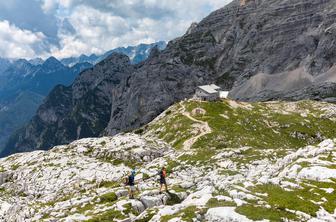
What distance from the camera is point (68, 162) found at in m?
88.6

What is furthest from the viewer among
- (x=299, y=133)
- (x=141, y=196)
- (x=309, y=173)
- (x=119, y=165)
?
(x=299, y=133)

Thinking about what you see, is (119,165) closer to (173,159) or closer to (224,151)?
(173,159)

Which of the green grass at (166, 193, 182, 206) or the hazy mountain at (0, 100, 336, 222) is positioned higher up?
the hazy mountain at (0, 100, 336, 222)

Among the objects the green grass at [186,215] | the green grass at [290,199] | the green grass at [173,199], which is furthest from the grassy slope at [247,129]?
the green grass at [186,215]

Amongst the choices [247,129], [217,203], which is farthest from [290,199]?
[247,129]

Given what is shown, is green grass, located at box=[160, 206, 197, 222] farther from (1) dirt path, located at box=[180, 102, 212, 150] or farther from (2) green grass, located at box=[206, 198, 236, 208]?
(1) dirt path, located at box=[180, 102, 212, 150]

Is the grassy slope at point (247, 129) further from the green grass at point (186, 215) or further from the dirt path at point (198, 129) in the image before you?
the green grass at point (186, 215)

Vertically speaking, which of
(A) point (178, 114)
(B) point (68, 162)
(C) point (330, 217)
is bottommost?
(C) point (330, 217)

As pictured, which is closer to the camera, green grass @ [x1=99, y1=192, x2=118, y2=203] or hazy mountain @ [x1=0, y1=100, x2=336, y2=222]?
hazy mountain @ [x1=0, y1=100, x2=336, y2=222]

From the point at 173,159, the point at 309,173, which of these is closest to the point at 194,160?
the point at 173,159

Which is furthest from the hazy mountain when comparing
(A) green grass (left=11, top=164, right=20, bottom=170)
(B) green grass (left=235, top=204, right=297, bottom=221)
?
(A) green grass (left=11, top=164, right=20, bottom=170)

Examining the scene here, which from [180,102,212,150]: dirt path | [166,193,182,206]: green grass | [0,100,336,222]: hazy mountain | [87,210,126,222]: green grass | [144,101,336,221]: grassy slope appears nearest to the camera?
[0,100,336,222]: hazy mountain

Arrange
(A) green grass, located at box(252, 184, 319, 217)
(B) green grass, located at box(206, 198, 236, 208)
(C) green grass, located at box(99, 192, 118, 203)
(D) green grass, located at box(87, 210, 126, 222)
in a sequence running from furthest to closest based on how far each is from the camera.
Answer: (C) green grass, located at box(99, 192, 118, 203)
(D) green grass, located at box(87, 210, 126, 222)
(B) green grass, located at box(206, 198, 236, 208)
(A) green grass, located at box(252, 184, 319, 217)

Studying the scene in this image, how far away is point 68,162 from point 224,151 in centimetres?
3681
